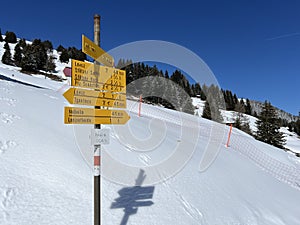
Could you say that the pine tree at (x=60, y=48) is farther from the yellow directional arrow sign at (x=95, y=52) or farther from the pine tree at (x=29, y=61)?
the yellow directional arrow sign at (x=95, y=52)

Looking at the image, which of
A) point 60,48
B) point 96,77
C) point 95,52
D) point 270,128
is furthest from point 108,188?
point 60,48

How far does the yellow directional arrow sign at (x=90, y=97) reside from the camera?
83.9 inches

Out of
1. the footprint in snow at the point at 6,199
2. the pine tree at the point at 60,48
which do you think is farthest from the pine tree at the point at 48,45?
the footprint in snow at the point at 6,199

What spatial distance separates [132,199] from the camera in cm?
356

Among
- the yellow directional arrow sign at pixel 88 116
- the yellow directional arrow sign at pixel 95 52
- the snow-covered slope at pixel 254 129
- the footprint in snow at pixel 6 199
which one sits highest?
the yellow directional arrow sign at pixel 95 52

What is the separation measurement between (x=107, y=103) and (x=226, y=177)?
5609mm

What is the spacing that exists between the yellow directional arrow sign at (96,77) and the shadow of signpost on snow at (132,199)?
1963 millimetres

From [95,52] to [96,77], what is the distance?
319mm

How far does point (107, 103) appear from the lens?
233 centimetres

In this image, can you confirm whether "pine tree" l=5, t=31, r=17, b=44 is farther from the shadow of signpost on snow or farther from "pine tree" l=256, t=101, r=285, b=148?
the shadow of signpost on snow

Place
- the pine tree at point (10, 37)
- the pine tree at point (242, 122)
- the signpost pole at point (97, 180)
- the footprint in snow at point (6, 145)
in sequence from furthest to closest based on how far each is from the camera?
the pine tree at point (10, 37) → the pine tree at point (242, 122) → the footprint in snow at point (6, 145) → the signpost pole at point (97, 180)

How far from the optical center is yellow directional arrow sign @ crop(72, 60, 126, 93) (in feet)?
6.99

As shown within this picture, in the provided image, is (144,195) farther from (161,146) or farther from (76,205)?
(161,146)

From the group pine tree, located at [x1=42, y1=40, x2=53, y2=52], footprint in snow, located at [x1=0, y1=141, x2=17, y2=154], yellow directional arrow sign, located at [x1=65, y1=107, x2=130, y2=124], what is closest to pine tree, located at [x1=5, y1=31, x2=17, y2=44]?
pine tree, located at [x1=42, y1=40, x2=53, y2=52]
